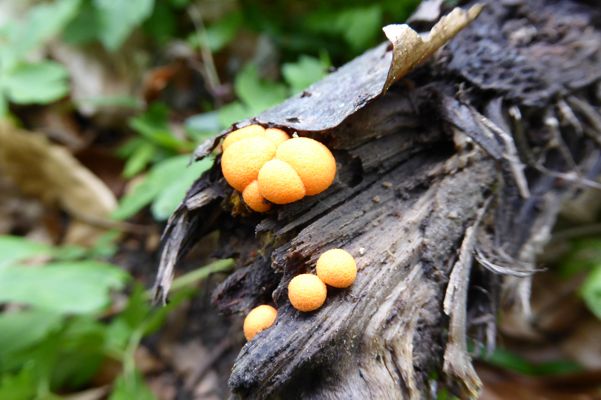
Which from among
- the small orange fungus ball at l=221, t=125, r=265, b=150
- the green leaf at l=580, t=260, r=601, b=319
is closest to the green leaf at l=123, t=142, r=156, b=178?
the small orange fungus ball at l=221, t=125, r=265, b=150

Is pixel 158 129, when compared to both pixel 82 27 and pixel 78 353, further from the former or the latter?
pixel 78 353

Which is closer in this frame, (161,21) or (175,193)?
(175,193)

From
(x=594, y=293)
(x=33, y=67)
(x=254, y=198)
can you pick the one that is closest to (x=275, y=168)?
(x=254, y=198)

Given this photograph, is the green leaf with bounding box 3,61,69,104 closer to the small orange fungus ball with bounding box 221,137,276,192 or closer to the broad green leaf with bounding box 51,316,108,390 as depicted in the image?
the broad green leaf with bounding box 51,316,108,390

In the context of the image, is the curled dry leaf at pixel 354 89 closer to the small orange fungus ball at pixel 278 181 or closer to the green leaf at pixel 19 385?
the small orange fungus ball at pixel 278 181

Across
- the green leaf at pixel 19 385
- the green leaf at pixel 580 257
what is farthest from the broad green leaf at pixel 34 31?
the green leaf at pixel 580 257

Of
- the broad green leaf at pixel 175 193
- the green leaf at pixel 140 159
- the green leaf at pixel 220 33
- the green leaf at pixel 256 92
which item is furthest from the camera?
the green leaf at pixel 220 33

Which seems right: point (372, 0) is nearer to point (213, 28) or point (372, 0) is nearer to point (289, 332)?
point (213, 28)
